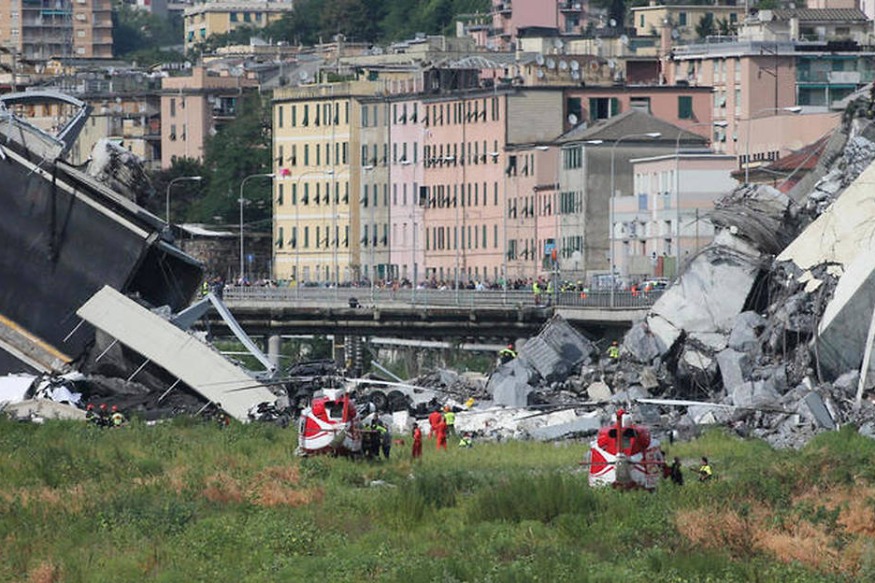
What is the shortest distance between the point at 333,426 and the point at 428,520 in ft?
34.5

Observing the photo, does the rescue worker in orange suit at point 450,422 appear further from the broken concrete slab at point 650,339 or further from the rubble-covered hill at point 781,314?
the broken concrete slab at point 650,339

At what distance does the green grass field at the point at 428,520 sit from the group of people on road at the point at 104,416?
482 inches

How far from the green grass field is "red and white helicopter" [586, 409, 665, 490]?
538mm

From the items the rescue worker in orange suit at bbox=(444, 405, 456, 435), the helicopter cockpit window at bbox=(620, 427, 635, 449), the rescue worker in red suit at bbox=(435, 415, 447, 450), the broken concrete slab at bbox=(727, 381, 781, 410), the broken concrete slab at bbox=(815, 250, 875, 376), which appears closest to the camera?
the helicopter cockpit window at bbox=(620, 427, 635, 449)

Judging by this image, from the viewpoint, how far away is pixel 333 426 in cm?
6800

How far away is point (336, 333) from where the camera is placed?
130m

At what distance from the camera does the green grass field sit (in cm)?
5178

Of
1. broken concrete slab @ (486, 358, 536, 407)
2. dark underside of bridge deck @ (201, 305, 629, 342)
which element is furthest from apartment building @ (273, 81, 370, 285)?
broken concrete slab @ (486, 358, 536, 407)

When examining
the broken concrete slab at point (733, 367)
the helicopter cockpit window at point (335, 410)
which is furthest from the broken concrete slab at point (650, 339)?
the helicopter cockpit window at point (335, 410)

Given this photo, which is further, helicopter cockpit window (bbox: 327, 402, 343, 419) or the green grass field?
helicopter cockpit window (bbox: 327, 402, 343, 419)

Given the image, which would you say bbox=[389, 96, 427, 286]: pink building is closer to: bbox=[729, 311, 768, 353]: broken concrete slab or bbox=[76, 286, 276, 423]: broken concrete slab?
bbox=[729, 311, 768, 353]: broken concrete slab

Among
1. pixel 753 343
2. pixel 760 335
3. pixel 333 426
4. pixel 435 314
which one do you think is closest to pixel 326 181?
pixel 435 314

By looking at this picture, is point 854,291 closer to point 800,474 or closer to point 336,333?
point 800,474

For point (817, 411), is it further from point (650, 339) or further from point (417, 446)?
point (650, 339)
